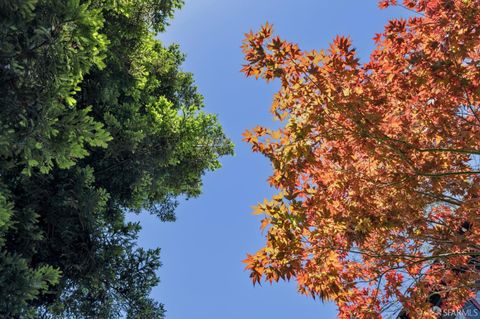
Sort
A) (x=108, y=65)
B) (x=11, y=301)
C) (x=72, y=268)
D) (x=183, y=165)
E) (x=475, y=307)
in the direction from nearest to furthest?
(x=11, y=301), (x=72, y=268), (x=108, y=65), (x=183, y=165), (x=475, y=307)

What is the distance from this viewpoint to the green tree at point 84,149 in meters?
6.29

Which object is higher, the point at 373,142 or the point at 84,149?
the point at 84,149

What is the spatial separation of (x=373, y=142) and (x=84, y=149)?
17.0 ft

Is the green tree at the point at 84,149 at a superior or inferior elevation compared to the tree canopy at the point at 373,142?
superior

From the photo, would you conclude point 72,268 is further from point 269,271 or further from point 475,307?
point 475,307

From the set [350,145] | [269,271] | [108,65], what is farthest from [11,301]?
[350,145]

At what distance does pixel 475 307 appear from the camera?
1523cm

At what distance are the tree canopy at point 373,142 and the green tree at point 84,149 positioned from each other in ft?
10.3

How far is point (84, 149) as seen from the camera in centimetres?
736

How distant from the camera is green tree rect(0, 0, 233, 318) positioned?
6.29m

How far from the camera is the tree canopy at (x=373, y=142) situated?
6480 millimetres

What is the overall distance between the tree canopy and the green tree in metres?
3.15

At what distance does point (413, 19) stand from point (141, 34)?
7.24 m

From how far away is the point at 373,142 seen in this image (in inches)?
265
